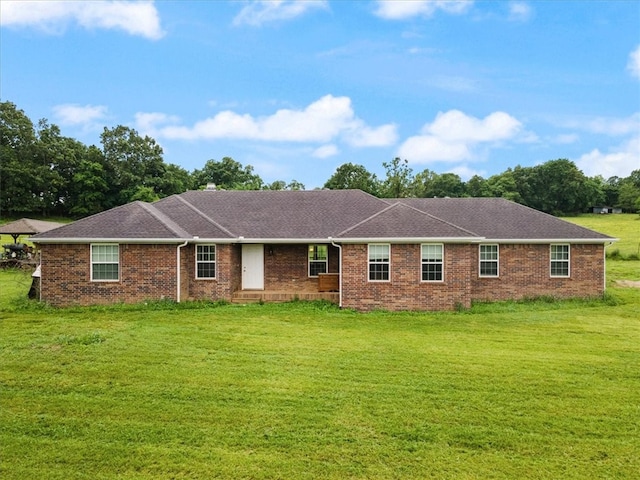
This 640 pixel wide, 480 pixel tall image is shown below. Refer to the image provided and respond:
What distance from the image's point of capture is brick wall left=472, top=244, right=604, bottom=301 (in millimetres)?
15344

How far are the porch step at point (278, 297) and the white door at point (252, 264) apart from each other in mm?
1291

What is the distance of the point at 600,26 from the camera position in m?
15.9

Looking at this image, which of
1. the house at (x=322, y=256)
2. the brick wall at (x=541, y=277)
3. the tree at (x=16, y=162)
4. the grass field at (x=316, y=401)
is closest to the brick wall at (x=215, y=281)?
the house at (x=322, y=256)

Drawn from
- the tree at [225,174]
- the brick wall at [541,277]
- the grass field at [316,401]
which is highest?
the tree at [225,174]

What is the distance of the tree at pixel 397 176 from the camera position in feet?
167

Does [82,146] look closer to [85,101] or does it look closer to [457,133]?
[85,101]

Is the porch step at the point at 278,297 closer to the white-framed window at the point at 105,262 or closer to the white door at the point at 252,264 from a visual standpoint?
the white door at the point at 252,264

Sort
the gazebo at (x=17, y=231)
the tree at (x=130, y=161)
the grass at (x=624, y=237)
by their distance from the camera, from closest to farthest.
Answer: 1. the gazebo at (x=17, y=231)
2. the grass at (x=624, y=237)
3. the tree at (x=130, y=161)

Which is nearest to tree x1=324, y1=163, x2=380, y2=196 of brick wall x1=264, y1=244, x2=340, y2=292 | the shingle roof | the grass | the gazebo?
the grass

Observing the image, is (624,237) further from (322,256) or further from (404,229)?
(322,256)

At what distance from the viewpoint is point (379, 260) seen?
44.3 feet

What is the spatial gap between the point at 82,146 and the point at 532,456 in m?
64.3

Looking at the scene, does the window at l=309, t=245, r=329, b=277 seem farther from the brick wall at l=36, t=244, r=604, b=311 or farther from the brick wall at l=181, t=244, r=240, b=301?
the brick wall at l=181, t=244, r=240, b=301

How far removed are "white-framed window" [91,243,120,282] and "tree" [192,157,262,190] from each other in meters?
46.4
